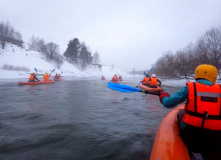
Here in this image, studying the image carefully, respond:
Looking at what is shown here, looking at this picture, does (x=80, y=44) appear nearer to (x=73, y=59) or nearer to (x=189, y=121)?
(x=73, y=59)

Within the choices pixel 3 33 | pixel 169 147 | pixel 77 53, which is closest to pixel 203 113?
pixel 169 147

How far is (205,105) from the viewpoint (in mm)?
1876

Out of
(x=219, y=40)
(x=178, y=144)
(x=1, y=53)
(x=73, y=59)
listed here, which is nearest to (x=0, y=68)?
(x=1, y=53)

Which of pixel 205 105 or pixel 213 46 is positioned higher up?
pixel 213 46

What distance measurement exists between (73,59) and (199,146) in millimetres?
52970

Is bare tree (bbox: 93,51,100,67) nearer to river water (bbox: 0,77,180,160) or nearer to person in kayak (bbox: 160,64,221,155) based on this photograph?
river water (bbox: 0,77,180,160)

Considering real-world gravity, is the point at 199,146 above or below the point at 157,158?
above

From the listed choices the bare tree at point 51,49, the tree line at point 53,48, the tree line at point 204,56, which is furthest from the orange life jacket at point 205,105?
the bare tree at point 51,49

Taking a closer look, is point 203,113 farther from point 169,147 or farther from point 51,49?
point 51,49

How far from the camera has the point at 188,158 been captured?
1871mm

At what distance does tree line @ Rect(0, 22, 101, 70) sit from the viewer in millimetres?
38094

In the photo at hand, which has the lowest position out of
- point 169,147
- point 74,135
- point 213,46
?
point 74,135

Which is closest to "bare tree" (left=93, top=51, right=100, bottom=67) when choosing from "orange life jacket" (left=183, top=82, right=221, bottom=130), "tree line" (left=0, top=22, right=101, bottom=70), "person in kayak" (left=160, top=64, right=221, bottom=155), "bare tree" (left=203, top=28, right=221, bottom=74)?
"tree line" (left=0, top=22, right=101, bottom=70)

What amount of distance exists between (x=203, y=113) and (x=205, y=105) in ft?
0.34
